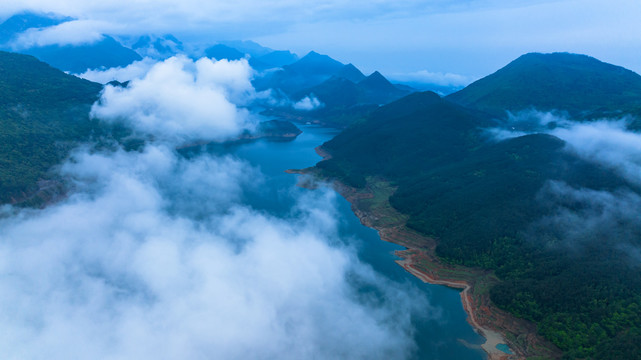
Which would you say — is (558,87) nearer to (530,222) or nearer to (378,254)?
(530,222)

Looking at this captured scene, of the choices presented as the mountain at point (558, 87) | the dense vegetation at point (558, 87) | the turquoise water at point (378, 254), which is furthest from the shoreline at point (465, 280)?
the dense vegetation at point (558, 87)

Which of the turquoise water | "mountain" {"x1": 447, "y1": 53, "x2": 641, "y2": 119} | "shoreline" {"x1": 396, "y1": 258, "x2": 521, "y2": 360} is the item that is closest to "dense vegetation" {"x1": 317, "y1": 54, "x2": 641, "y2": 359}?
"shoreline" {"x1": 396, "y1": 258, "x2": 521, "y2": 360}

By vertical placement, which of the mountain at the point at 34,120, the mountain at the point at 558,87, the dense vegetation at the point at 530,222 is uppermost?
the mountain at the point at 558,87

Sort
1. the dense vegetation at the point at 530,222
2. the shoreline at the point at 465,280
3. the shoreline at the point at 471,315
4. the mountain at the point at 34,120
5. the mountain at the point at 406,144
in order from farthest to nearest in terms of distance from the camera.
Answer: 1. the mountain at the point at 406,144
2. the mountain at the point at 34,120
3. the dense vegetation at the point at 530,222
4. the shoreline at the point at 465,280
5. the shoreline at the point at 471,315

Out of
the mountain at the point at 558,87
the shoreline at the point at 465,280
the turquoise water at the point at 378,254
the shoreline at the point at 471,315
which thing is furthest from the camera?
the mountain at the point at 558,87

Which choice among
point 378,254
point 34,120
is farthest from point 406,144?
point 34,120

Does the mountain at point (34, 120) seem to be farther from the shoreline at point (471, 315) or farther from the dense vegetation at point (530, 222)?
the shoreline at point (471, 315)

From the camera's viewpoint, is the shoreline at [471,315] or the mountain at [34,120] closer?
the shoreline at [471,315]

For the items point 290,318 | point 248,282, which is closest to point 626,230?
point 290,318
